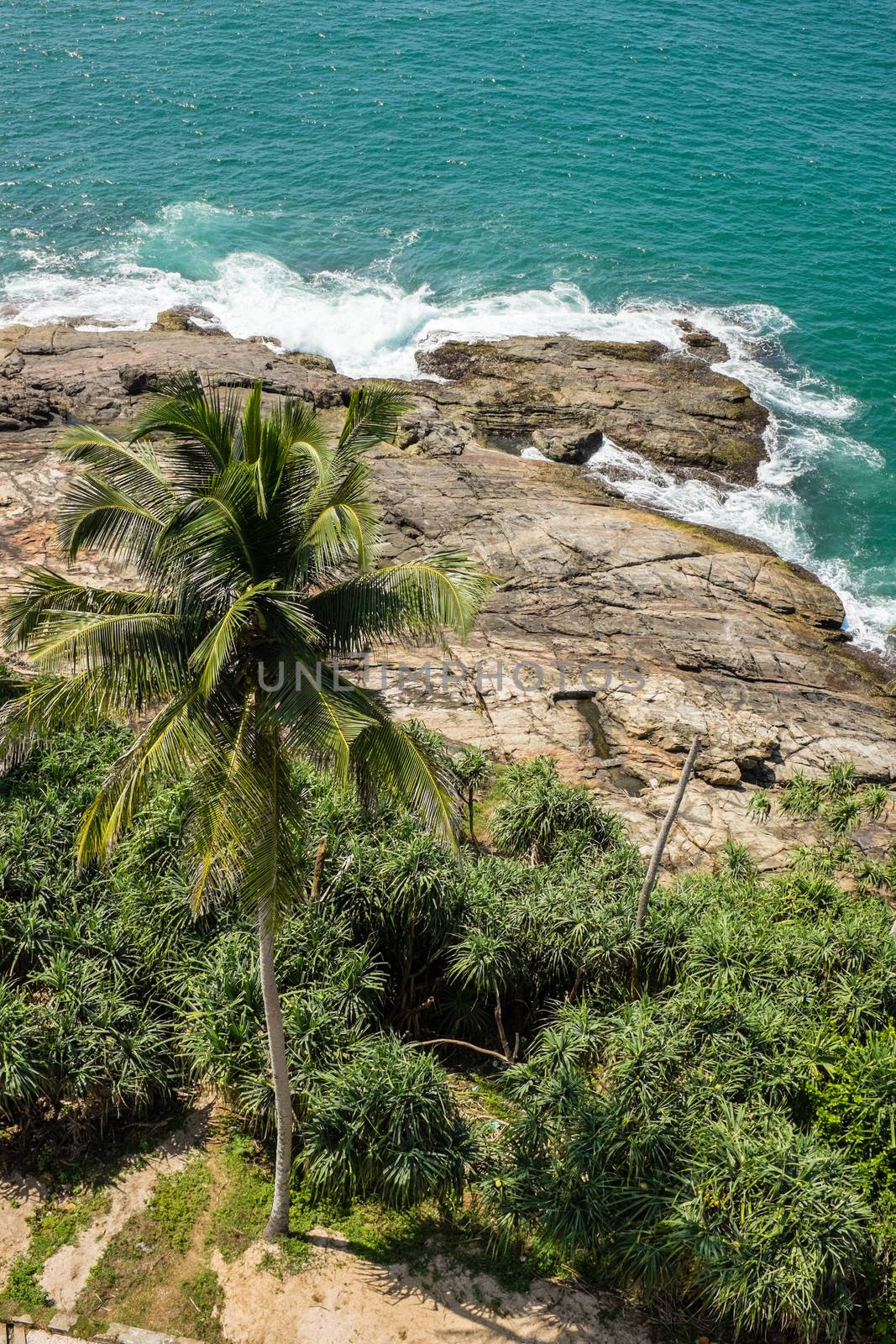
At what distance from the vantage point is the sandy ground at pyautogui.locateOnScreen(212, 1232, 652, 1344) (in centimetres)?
1314

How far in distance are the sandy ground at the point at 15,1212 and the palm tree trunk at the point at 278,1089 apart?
3.23m

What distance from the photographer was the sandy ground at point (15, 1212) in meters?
13.6

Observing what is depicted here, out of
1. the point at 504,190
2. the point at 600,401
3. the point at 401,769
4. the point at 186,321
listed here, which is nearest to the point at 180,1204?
the point at 401,769

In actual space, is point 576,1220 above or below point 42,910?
below

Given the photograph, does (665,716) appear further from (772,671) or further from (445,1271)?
(445,1271)

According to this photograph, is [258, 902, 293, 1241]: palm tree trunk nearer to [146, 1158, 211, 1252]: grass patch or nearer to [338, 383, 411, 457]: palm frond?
[146, 1158, 211, 1252]: grass patch

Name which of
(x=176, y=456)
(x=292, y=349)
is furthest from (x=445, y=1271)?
(x=292, y=349)

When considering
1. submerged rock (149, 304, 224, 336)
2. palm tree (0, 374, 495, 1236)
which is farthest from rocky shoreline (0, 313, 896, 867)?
palm tree (0, 374, 495, 1236)

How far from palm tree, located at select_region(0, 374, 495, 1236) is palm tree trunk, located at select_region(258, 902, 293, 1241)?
43.0 inches

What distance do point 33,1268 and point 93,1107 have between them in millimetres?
2083

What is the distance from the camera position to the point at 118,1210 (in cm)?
1420

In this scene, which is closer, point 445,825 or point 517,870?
point 445,825

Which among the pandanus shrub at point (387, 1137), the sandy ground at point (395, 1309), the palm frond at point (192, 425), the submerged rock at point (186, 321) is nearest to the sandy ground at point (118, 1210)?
the sandy ground at point (395, 1309)

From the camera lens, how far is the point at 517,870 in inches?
739
